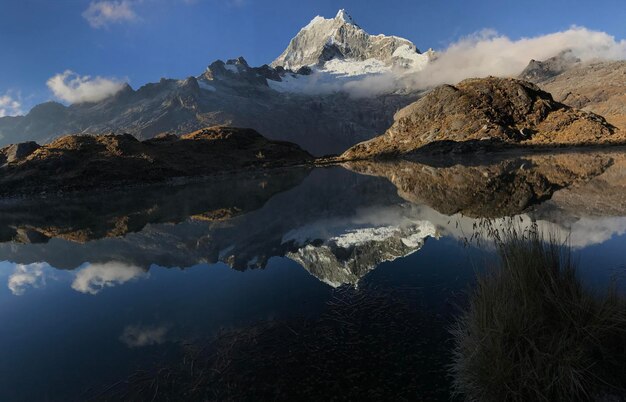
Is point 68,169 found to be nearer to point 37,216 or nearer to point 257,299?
point 37,216

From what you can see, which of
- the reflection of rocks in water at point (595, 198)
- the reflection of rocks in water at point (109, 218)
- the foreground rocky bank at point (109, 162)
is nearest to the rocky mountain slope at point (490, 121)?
the foreground rocky bank at point (109, 162)

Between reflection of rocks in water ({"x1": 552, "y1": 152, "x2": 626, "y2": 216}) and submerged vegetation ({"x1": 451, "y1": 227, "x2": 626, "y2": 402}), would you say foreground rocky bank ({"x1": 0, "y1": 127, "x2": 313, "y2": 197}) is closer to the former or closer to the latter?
Result: reflection of rocks in water ({"x1": 552, "y1": 152, "x2": 626, "y2": 216})

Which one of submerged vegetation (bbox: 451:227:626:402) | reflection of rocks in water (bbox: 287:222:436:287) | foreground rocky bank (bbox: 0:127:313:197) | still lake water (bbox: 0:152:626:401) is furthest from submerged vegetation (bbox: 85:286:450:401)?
foreground rocky bank (bbox: 0:127:313:197)

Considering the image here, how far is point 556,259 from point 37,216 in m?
64.9

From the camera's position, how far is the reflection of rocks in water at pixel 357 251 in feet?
57.4

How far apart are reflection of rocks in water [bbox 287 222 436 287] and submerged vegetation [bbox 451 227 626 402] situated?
27.4 ft

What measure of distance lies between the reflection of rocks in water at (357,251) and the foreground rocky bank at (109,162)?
83.1 meters

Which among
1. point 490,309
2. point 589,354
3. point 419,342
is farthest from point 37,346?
point 589,354

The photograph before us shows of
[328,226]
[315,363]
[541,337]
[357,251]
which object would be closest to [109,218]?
[328,226]

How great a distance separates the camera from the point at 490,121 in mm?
135250

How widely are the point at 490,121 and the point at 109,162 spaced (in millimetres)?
121528

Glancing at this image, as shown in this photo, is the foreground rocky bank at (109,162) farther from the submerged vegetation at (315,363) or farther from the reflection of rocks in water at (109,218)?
the submerged vegetation at (315,363)

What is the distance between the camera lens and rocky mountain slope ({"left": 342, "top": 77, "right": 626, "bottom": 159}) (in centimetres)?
11975

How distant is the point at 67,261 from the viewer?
88.4 feet
